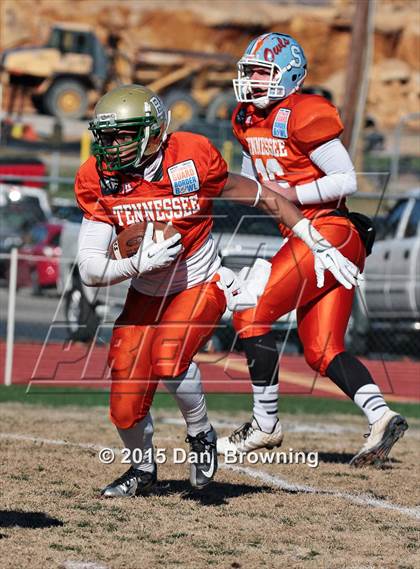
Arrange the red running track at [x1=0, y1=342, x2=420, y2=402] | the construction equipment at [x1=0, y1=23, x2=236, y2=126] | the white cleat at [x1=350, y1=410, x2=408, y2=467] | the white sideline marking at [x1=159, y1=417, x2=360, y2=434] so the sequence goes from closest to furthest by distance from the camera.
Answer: the white cleat at [x1=350, y1=410, x2=408, y2=467] → the white sideline marking at [x1=159, y1=417, x2=360, y2=434] → the red running track at [x1=0, y1=342, x2=420, y2=402] → the construction equipment at [x1=0, y1=23, x2=236, y2=126]

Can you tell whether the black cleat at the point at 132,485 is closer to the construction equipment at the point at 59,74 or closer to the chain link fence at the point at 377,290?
the chain link fence at the point at 377,290

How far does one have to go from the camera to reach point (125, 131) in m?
5.21

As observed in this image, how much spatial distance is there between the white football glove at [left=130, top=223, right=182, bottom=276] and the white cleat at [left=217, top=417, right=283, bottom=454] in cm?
135

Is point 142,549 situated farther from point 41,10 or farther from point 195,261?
point 41,10

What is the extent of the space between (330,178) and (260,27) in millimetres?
45057

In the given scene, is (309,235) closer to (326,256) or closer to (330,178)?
(326,256)

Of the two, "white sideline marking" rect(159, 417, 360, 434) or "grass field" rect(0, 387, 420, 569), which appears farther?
"white sideline marking" rect(159, 417, 360, 434)

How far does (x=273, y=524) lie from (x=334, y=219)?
5.55 feet

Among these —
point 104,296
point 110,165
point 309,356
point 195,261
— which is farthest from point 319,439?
point 104,296

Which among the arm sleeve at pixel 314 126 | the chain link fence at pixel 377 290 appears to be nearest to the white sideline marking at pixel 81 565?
the arm sleeve at pixel 314 126

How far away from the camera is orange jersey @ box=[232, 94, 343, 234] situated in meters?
6.05

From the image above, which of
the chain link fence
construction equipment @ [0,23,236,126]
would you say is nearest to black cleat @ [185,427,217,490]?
the chain link fence

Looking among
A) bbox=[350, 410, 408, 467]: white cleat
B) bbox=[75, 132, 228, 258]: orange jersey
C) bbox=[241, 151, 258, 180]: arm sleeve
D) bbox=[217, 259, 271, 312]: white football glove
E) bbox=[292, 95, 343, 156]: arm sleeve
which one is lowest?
bbox=[350, 410, 408, 467]: white cleat

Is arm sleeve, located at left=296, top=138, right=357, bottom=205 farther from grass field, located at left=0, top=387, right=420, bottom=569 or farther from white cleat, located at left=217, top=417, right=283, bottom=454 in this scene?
grass field, located at left=0, top=387, right=420, bottom=569
